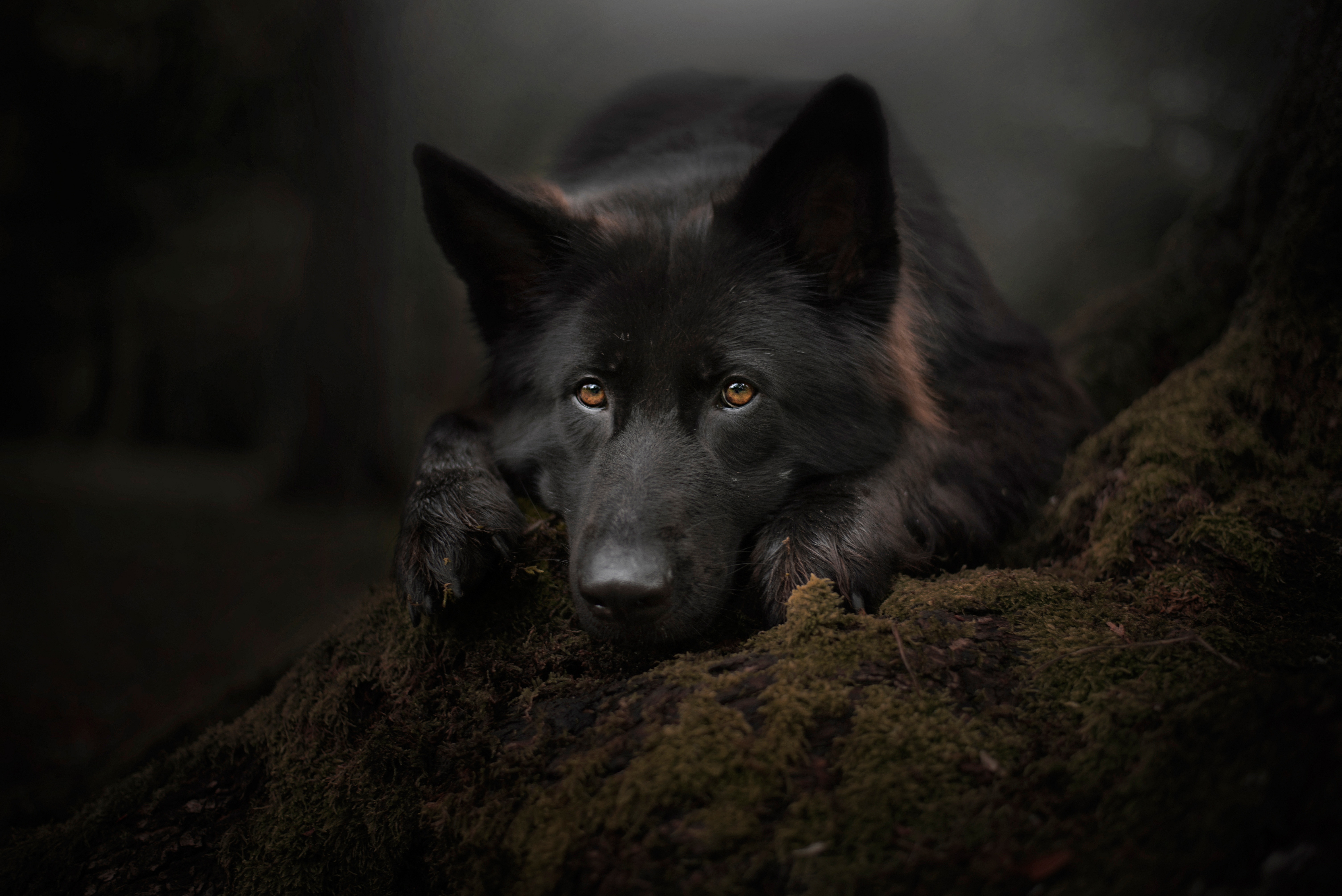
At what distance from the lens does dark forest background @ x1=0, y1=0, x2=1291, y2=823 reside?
523 cm

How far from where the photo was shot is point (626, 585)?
1.78 meters

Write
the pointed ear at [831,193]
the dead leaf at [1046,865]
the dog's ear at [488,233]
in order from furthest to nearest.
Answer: the dog's ear at [488,233]
the pointed ear at [831,193]
the dead leaf at [1046,865]

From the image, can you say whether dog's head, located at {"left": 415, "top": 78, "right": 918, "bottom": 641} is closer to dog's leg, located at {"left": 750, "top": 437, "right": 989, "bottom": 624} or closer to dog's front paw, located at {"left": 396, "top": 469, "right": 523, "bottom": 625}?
dog's leg, located at {"left": 750, "top": 437, "right": 989, "bottom": 624}

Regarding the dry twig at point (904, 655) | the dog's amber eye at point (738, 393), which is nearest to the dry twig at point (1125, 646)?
the dry twig at point (904, 655)

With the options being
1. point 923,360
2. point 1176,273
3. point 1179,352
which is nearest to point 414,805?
point 923,360

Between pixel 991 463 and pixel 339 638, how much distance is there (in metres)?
2.65

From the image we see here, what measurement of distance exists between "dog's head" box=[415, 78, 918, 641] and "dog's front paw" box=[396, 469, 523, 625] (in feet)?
0.83

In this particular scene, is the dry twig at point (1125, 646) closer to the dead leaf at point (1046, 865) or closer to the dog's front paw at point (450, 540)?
the dead leaf at point (1046, 865)

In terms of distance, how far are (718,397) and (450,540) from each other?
100 centimetres

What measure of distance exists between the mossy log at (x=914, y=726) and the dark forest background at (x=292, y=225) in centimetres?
212

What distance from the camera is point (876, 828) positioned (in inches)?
47.8

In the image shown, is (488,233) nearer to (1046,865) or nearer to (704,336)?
(704,336)

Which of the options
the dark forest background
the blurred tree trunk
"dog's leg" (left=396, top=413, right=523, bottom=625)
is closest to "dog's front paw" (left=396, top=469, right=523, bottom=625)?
"dog's leg" (left=396, top=413, right=523, bottom=625)

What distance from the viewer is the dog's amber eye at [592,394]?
7.90 feet
